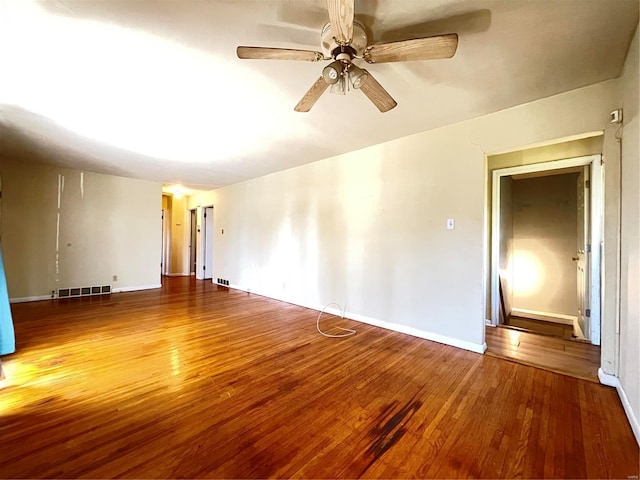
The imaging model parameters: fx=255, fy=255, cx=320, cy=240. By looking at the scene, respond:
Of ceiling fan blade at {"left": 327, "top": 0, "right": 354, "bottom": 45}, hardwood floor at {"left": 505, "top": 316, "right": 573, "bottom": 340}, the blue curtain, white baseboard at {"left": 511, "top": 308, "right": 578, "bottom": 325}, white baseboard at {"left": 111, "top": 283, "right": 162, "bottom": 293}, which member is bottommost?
hardwood floor at {"left": 505, "top": 316, "right": 573, "bottom": 340}

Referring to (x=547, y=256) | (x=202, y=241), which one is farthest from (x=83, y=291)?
(x=547, y=256)

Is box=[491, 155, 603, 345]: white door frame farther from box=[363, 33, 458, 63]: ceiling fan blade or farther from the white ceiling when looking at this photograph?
box=[363, 33, 458, 63]: ceiling fan blade

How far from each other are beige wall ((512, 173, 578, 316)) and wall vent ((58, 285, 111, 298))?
855 centimetres

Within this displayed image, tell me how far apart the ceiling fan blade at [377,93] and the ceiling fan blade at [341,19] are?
0.29 meters

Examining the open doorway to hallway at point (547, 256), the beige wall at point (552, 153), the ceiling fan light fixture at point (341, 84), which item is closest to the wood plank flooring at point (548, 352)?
the open doorway to hallway at point (547, 256)

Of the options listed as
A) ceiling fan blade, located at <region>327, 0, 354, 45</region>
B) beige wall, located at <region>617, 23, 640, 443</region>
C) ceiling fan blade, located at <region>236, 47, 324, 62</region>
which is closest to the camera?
ceiling fan blade, located at <region>327, 0, 354, 45</region>

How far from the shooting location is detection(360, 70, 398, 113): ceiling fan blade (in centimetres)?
169

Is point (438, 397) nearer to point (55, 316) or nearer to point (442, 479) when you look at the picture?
point (442, 479)

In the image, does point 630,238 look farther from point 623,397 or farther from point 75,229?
point 75,229

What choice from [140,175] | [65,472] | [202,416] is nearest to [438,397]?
[202,416]

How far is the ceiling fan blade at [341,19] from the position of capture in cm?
117

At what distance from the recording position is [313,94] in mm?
1826

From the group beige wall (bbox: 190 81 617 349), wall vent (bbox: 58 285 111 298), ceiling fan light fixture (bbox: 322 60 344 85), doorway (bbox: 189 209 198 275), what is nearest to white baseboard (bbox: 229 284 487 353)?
beige wall (bbox: 190 81 617 349)

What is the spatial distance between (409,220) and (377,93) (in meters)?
1.70
